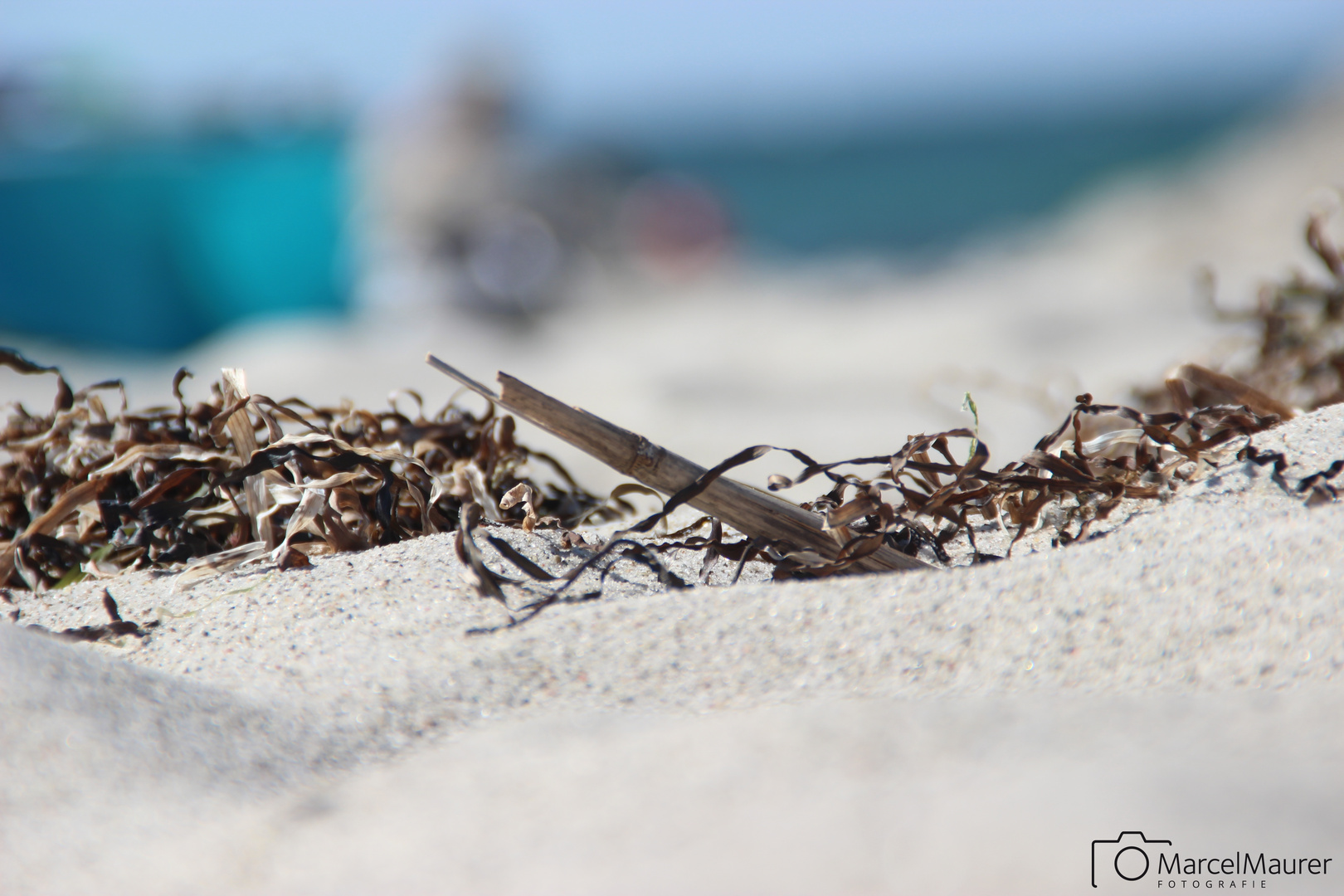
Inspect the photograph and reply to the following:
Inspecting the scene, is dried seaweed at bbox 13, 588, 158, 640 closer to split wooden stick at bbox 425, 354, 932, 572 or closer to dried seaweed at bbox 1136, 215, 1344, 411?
split wooden stick at bbox 425, 354, 932, 572

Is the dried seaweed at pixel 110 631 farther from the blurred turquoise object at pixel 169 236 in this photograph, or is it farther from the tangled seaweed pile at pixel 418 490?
the blurred turquoise object at pixel 169 236

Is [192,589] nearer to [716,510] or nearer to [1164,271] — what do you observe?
[716,510]

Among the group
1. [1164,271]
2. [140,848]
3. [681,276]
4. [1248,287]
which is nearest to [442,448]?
[140,848]

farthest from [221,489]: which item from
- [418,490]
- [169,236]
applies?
[169,236]

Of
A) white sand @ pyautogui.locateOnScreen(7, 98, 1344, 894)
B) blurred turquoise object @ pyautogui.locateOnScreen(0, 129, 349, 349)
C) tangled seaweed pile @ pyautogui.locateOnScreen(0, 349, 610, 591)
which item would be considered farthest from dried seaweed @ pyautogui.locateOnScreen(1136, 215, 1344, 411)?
blurred turquoise object @ pyautogui.locateOnScreen(0, 129, 349, 349)

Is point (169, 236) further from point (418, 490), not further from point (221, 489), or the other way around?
point (418, 490)

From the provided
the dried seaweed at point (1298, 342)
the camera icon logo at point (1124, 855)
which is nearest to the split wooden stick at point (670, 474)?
the camera icon logo at point (1124, 855)
